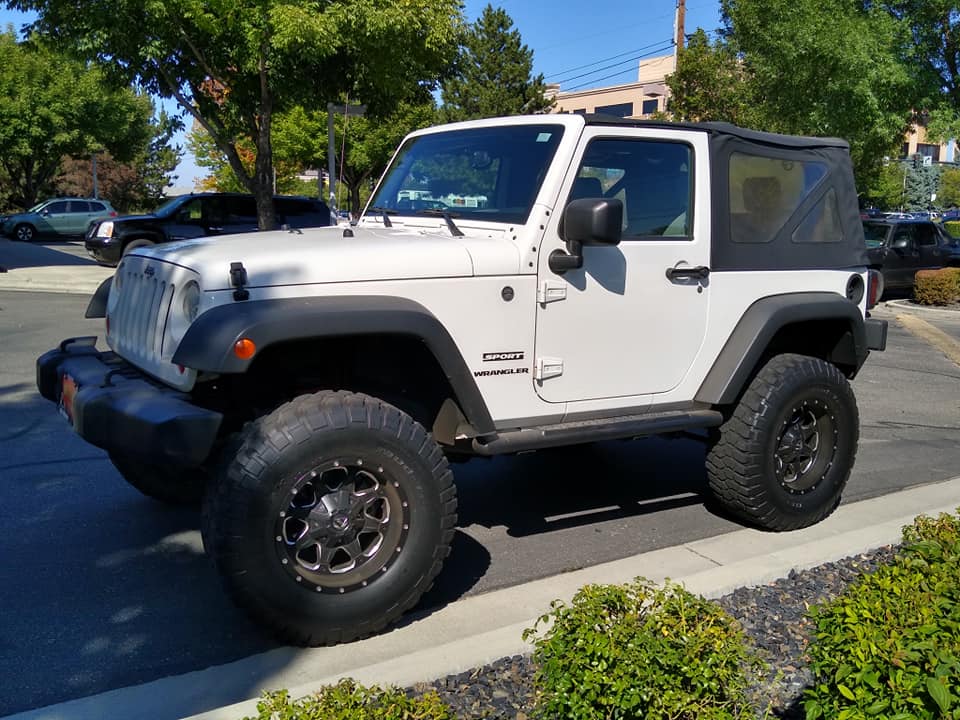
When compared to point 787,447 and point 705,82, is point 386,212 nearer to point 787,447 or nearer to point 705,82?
point 787,447

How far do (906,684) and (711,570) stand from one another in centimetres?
200

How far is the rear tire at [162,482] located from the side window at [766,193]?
3174mm

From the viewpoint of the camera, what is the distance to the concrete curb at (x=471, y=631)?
9.75ft

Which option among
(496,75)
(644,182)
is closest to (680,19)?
(496,75)

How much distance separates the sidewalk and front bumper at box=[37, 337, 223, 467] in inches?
484

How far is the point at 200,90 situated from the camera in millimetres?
16484

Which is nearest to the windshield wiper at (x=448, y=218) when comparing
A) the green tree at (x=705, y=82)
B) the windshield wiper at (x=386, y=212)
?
the windshield wiper at (x=386, y=212)

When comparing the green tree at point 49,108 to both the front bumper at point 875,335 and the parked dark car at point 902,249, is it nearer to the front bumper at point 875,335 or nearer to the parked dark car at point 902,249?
the parked dark car at point 902,249

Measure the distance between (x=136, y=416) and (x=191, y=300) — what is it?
509 mm

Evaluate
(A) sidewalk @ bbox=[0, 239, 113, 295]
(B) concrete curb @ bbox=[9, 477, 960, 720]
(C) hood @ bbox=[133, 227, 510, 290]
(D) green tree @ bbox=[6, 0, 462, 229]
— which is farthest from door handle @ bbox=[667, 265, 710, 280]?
(A) sidewalk @ bbox=[0, 239, 113, 295]

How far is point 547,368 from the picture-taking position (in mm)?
4078

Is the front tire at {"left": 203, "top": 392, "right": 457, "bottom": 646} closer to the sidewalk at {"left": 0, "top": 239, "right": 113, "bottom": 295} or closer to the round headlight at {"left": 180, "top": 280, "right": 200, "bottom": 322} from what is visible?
the round headlight at {"left": 180, "top": 280, "right": 200, "bottom": 322}

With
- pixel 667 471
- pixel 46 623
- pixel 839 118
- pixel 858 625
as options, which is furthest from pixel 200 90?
pixel 858 625

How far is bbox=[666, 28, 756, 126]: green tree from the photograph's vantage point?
27094 millimetres
